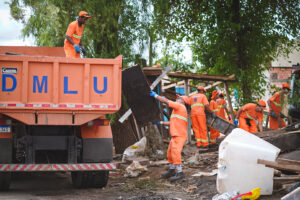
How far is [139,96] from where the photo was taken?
32.1 feet

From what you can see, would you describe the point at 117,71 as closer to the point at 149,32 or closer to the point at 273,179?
the point at 273,179

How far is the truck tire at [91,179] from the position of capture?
7.32 metres

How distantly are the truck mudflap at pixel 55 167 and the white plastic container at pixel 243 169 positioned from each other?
1.89 meters

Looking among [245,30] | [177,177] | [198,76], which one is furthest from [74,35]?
[245,30]

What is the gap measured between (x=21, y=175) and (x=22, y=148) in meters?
2.80

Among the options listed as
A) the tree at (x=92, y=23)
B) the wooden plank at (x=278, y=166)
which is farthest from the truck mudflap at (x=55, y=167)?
the tree at (x=92, y=23)

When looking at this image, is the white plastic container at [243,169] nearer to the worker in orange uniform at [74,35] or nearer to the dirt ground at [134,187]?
the dirt ground at [134,187]

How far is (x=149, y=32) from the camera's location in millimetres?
11562

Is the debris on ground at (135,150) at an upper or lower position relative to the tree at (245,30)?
lower

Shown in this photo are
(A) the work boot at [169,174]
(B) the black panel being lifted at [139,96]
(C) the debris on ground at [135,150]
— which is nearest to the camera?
(A) the work boot at [169,174]

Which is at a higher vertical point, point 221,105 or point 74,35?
point 74,35

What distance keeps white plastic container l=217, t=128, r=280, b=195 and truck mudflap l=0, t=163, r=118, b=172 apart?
1886 millimetres

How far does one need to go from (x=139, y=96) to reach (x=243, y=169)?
14.3 feet

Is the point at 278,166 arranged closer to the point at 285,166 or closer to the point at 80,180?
the point at 285,166
